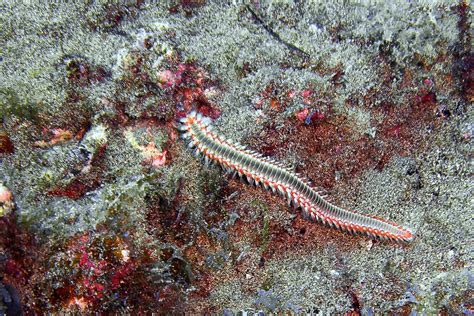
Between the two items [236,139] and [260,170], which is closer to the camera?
[260,170]

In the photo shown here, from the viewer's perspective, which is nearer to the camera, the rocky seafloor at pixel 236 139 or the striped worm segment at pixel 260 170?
the rocky seafloor at pixel 236 139

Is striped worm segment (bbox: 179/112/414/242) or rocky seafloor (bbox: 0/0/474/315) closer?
rocky seafloor (bbox: 0/0/474/315)

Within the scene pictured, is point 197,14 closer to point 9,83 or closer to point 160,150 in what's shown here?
point 160,150

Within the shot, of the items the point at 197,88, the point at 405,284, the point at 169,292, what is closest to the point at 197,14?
the point at 197,88

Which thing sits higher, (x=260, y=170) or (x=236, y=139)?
(x=236, y=139)

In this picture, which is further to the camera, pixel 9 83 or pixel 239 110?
pixel 239 110
